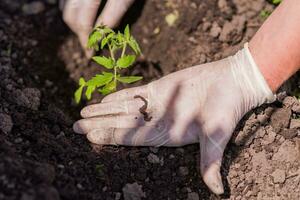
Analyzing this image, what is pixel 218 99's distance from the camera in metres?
2.75

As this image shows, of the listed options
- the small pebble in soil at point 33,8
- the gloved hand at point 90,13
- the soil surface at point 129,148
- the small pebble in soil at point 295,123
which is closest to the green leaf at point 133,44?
the gloved hand at point 90,13

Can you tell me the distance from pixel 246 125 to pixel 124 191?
86cm

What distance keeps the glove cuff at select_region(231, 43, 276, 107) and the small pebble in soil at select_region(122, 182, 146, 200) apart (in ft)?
2.84

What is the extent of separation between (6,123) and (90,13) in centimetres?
101

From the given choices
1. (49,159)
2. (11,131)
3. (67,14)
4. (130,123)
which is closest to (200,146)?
(130,123)

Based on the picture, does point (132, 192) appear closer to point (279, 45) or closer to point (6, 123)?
point (6, 123)

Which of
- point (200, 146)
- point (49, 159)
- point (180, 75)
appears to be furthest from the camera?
point (180, 75)

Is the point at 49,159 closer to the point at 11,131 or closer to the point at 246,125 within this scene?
the point at 11,131

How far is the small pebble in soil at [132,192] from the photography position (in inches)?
100.0

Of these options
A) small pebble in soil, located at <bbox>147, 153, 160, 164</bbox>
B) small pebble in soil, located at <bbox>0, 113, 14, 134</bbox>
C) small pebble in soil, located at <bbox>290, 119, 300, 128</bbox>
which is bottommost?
small pebble in soil, located at <bbox>147, 153, 160, 164</bbox>

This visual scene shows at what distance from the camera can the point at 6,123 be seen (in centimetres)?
262

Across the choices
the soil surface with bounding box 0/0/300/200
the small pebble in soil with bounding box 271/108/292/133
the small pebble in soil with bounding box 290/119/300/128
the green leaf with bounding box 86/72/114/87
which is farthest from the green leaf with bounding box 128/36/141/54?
the small pebble in soil with bounding box 290/119/300/128

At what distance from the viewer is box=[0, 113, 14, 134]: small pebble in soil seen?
260 centimetres

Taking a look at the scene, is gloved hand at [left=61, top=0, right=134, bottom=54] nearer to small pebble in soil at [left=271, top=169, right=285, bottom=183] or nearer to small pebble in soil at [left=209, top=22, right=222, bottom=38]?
small pebble in soil at [left=209, top=22, right=222, bottom=38]
